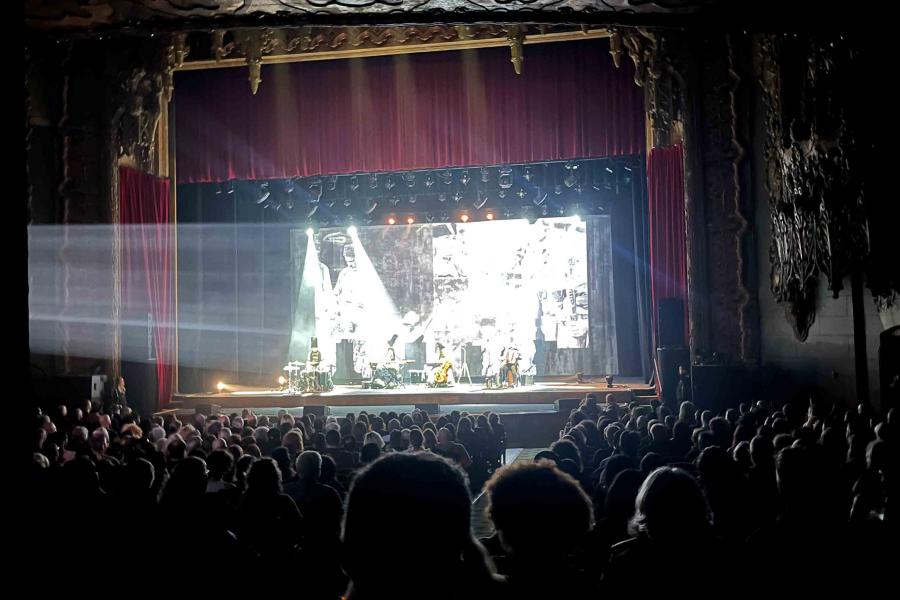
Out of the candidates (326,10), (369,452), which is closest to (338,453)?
(369,452)

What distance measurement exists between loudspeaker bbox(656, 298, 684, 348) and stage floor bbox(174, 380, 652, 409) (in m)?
1.78

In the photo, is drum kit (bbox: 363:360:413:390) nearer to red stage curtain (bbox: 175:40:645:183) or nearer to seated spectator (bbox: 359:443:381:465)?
red stage curtain (bbox: 175:40:645:183)

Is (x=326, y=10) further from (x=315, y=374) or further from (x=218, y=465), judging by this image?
(x=315, y=374)

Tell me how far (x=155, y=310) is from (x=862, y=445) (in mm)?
14925

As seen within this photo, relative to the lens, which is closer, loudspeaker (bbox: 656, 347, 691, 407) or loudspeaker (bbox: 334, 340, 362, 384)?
loudspeaker (bbox: 656, 347, 691, 407)

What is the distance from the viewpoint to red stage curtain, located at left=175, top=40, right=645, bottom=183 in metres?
16.6

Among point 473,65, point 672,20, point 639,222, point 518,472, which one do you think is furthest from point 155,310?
point 518,472

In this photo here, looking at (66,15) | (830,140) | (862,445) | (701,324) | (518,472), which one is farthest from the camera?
(701,324)

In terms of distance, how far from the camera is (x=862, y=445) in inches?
218

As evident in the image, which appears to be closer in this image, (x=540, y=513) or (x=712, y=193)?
(x=540, y=513)

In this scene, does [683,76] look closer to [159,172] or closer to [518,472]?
[159,172]

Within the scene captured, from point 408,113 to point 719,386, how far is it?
8149mm

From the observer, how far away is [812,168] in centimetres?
941

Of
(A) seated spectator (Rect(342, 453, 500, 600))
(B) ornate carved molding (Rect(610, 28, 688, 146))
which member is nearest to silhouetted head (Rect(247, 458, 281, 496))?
(A) seated spectator (Rect(342, 453, 500, 600))
